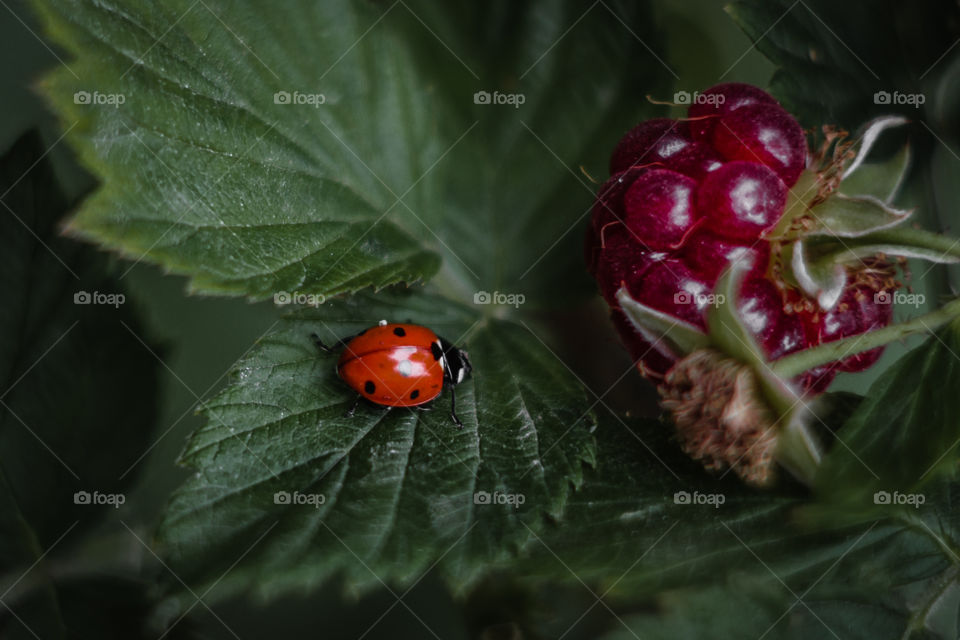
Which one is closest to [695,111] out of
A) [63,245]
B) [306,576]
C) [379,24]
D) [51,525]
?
[379,24]

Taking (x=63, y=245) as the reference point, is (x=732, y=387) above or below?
below

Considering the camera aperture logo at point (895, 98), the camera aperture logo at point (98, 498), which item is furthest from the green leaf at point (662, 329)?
the camera aperture logo at point (98, 498)

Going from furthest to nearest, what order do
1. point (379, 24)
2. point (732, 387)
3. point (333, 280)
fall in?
point (379, 24) → point (333, 280) → point (732, 387)

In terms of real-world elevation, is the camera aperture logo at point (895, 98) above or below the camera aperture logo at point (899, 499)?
above

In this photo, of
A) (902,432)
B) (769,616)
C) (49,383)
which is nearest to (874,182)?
(902,432)

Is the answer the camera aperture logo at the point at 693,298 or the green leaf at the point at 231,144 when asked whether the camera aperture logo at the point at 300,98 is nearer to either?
the green leaf at the point at 231,144

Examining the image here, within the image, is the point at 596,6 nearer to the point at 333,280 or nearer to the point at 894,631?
the point at 333,280

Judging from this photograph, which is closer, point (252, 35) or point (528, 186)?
point (252, 35)

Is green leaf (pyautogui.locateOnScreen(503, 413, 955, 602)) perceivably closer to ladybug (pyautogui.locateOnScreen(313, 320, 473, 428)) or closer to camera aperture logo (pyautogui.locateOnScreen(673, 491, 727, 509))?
camera aperture logo (pyautogui.locateOnScreen(673, 491, 727, 509))
